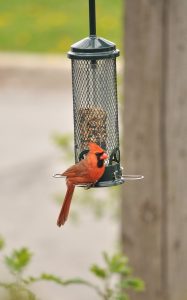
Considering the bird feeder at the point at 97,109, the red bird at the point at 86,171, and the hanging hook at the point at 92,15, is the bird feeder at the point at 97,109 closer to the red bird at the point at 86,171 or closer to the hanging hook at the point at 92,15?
the red bird at the point at 86,171

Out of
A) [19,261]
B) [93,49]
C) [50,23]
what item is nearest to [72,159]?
[93,49]

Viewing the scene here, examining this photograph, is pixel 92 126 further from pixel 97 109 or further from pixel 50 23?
pixel 50 23

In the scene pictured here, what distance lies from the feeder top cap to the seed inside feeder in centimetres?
38

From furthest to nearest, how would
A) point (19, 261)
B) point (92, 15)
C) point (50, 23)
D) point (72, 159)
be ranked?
point (50, 23)
point (72, 159)
point (92, 15)
point (19, 261)

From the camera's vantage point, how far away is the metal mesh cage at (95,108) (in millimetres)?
3602

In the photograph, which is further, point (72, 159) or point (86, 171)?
point (72, 159)

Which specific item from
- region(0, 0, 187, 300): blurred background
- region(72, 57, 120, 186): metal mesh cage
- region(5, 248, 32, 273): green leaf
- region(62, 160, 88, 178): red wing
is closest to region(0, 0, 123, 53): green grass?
region(0, 0, 187, 300): blurred background

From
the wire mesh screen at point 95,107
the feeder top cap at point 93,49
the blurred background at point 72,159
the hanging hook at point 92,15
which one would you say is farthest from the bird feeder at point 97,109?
the blurred background at point 72,159

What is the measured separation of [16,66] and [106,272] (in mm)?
8569

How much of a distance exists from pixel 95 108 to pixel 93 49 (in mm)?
436

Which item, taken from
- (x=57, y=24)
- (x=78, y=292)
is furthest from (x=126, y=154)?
(x=57, y=24)

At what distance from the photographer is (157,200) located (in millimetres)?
4496

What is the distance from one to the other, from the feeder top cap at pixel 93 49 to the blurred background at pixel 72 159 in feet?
2.18

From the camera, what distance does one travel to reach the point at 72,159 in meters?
5.75
